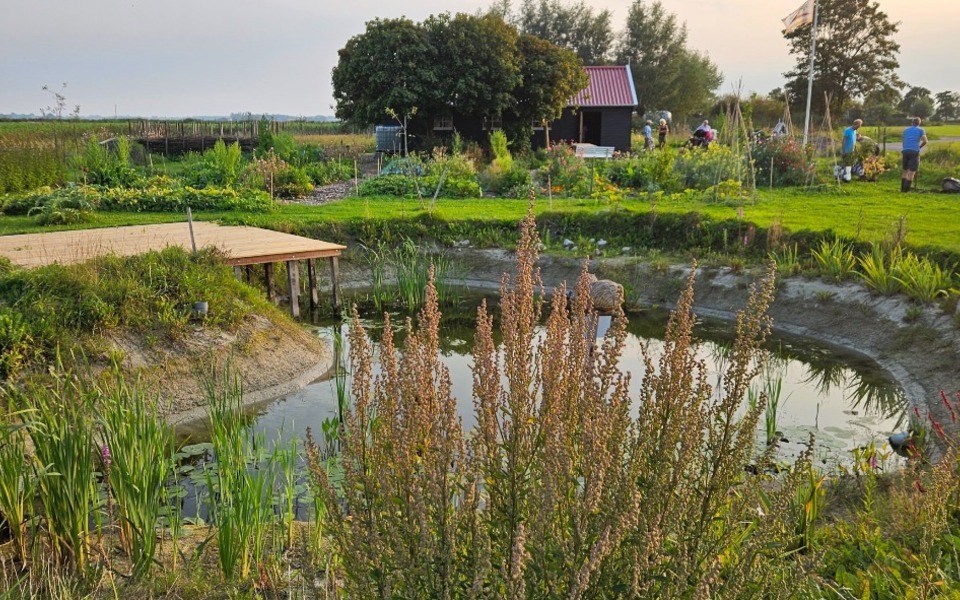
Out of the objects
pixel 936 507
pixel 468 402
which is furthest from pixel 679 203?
pixel 936 507

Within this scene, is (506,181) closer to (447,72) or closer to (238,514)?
(447,72)

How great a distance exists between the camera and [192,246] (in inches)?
377

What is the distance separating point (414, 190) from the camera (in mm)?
18469

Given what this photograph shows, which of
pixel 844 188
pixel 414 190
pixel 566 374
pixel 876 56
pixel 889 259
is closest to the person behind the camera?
pixel 566 374

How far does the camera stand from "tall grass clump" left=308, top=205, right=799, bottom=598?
7.09 feet

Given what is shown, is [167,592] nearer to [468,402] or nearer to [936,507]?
[936,507]

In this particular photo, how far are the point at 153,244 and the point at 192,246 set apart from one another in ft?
4.82

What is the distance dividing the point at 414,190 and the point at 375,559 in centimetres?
1662

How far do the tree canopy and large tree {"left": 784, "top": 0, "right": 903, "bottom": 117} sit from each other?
2432 cm

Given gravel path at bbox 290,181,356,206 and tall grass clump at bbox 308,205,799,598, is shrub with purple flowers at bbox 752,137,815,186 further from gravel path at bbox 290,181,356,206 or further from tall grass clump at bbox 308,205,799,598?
tall grass clump at bbox 308,205,799,598

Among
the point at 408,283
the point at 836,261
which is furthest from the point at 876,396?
the point at 408,283

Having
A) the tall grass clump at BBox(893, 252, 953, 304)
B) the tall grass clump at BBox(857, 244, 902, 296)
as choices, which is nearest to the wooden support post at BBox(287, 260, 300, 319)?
the tall grass clump at BBox(857, 244, 902, 296)

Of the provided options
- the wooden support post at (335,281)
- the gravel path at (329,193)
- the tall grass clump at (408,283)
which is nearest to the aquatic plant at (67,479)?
the tall grass clump at (408,283)

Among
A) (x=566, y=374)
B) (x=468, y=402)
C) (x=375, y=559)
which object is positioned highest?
(x=566, y=374)
